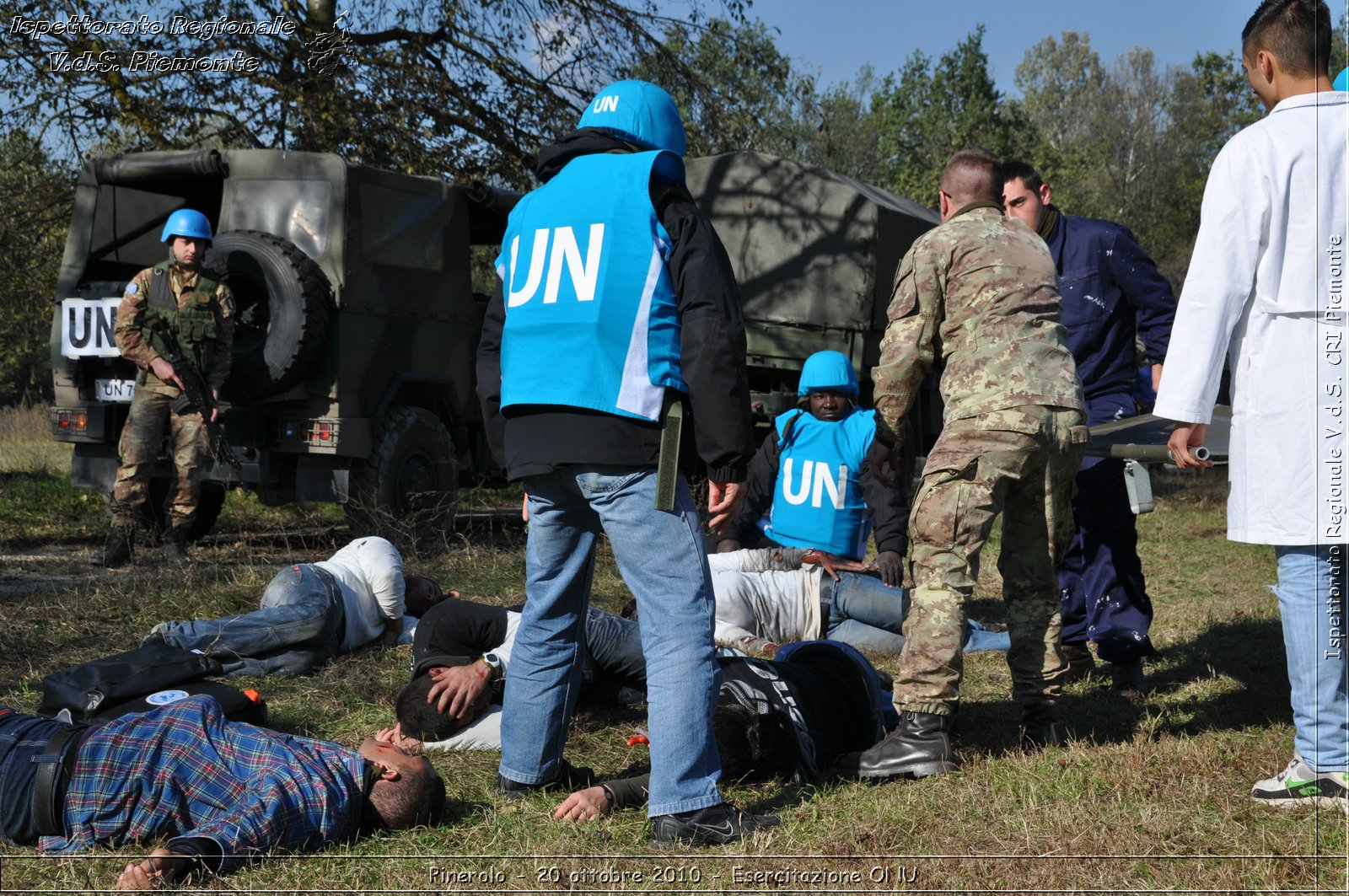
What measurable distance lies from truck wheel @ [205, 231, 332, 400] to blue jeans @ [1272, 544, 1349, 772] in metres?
5.84

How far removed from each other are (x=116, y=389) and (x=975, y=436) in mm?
6469

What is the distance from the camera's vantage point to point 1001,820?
3230 millimetres

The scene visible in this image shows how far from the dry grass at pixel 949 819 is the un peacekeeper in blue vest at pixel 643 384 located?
0.27 m

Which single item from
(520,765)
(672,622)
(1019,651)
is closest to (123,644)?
(520,765)

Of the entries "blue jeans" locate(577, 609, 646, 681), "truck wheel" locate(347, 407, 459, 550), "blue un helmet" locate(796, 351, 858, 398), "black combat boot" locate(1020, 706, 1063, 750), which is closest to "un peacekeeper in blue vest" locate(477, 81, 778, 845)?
"blue jeans" locate(577, 609, 646, 681)

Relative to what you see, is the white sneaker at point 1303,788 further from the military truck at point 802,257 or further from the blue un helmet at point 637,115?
the military truck at point 802,257

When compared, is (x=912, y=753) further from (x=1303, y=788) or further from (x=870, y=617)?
(x=870, y=617)

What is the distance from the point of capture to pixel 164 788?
310cm

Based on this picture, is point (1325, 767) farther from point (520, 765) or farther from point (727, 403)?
point (520, 765)

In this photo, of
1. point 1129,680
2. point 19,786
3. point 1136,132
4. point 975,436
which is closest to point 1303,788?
point 975,436

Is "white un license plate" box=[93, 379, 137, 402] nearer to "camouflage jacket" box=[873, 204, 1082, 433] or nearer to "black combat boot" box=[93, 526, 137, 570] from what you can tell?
"black combat boot" box=[93, 526, 137, 570]

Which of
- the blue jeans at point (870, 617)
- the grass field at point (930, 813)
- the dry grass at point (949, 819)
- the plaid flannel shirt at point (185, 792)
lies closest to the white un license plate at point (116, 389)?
the grass field at point (930, 813)

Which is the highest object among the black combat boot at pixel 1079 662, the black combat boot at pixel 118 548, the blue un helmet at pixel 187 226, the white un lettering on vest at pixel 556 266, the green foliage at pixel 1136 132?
the green foliage at pixel 1136 132

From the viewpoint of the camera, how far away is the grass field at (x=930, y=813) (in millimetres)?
2883
